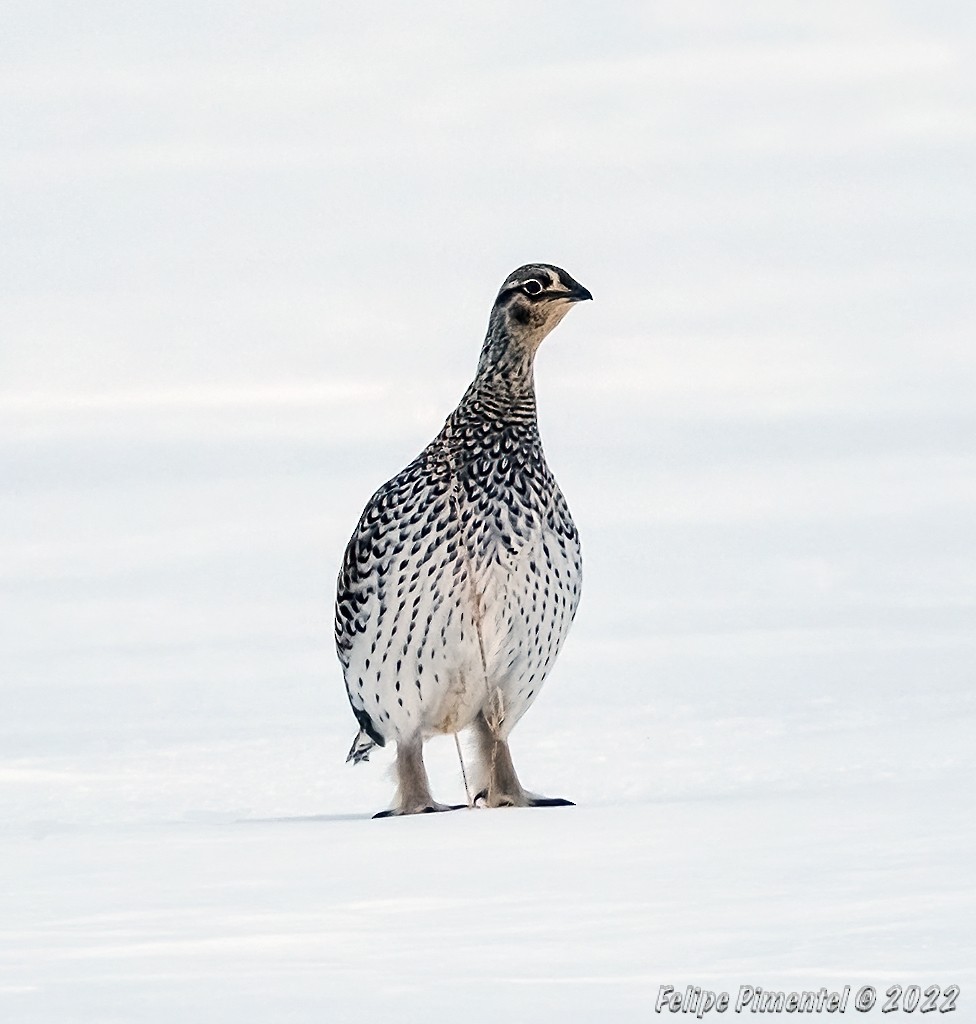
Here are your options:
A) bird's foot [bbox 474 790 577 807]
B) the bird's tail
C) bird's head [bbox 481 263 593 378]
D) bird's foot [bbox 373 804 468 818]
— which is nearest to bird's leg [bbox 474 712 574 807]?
bird's foot [bbox 474 790 577 807]

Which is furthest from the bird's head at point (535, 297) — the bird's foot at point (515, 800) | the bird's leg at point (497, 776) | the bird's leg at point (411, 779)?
the bird's foot at point (515, 800)

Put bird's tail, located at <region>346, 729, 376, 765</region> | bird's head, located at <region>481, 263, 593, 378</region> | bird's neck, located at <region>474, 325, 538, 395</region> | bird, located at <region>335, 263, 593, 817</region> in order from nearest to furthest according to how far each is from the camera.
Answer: bird, located at <region>335, 263, 593, 817</region>, bird's head, located at <region>481, 263, 593, 378</region>, bird's neck, located at <region>474, 325, 538, 395</region>, bird's tail, located at <region>346, 729, 376, 765</region>

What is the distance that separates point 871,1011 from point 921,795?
3075mm

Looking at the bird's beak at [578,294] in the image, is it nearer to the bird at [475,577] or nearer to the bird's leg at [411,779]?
the bird at [475,577]

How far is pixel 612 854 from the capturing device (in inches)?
281

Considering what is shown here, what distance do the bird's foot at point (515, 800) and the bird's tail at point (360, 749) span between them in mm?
908

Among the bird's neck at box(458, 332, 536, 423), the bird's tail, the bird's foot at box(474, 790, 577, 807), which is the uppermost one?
the bird's neck at box(458, 332, 536, 423)

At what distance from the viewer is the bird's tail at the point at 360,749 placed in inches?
435

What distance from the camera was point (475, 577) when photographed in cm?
970

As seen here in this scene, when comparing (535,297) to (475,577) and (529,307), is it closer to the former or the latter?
(529,307)

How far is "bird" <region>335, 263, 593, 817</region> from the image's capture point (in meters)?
9.75

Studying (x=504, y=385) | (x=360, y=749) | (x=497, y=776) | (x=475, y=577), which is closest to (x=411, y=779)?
(x=497, y=776)

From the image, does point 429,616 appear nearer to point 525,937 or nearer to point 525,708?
point 525,708

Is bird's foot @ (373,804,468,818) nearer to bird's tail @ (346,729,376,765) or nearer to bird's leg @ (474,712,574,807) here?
bird's leg @ (474,712,574,807)
